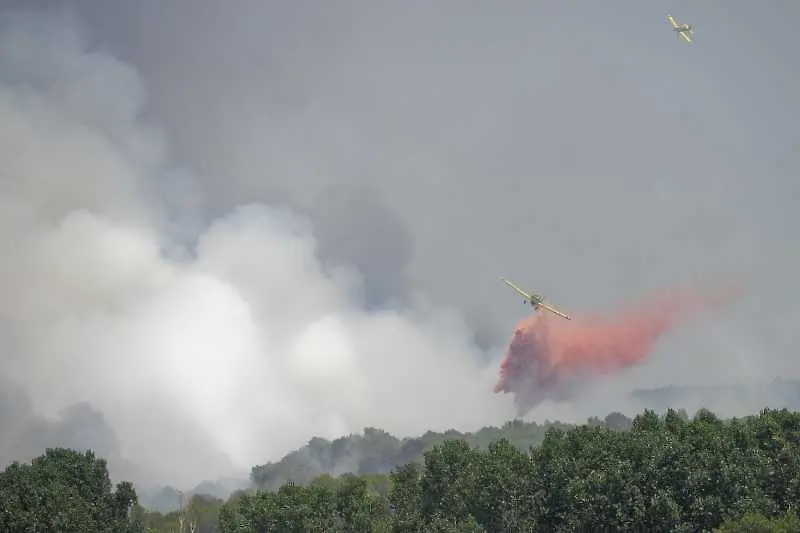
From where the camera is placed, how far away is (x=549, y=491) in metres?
101

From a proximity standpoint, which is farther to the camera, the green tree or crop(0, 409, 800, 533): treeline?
the green tree

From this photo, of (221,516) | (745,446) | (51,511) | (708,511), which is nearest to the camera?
(708,511)

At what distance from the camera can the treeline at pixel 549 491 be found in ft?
307

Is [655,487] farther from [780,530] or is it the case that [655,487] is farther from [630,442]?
[780,530]

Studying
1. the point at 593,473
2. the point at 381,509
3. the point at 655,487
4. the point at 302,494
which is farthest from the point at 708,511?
the point at 302,494

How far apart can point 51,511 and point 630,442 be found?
63757mm

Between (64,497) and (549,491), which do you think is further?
(64,497)

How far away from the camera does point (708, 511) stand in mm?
92938

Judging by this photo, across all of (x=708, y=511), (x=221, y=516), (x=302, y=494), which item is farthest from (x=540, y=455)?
(x=221, y=516)

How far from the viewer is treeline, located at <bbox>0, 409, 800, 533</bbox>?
307 ft

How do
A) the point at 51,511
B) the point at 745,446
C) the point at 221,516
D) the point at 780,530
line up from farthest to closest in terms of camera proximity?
the point at 221,516 < the point at 51,511 < the point at 745,446 < the point at 780,530

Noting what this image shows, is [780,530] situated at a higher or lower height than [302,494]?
lower

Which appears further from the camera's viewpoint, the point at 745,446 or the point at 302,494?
the point at 302,494

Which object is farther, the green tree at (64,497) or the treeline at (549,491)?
the green tree at (64,497)
